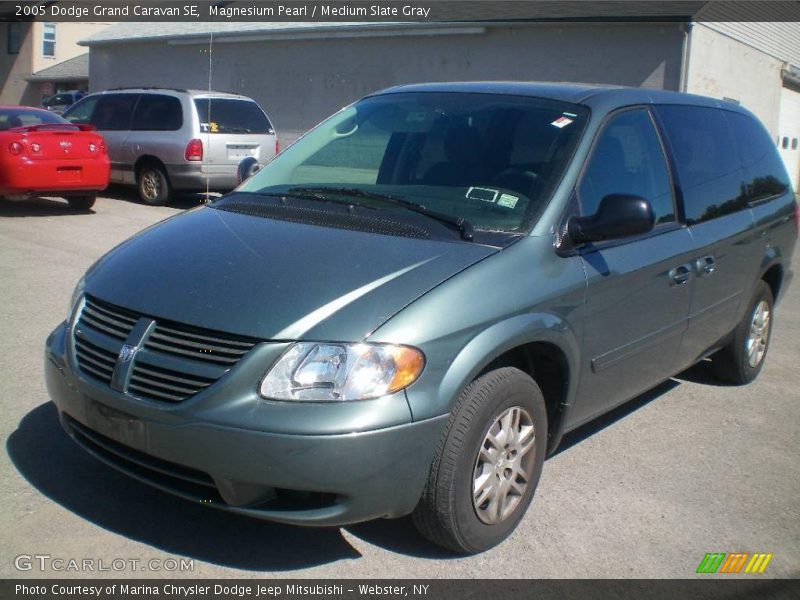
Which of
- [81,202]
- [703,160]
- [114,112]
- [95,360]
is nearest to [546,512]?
[95,360]

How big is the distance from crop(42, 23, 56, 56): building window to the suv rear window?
93.6 ft

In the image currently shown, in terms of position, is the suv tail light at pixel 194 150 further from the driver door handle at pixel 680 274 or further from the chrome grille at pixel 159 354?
the chrome grille at pixel 159 354

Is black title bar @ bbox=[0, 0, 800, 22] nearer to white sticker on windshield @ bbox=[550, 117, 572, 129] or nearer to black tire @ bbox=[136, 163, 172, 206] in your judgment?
black tire @ bbox=[136, 163, 172, 206]

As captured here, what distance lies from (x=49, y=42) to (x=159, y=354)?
39.9m

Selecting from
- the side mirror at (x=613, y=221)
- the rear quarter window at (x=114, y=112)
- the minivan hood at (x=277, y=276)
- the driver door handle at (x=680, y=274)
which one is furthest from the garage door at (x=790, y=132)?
the minivan hood at (x=277, y=276)

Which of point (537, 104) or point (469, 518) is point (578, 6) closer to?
point (537, 104)

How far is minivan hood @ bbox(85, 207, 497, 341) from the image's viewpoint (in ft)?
10.4

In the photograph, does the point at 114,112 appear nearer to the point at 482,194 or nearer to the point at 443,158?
the point at 443,158

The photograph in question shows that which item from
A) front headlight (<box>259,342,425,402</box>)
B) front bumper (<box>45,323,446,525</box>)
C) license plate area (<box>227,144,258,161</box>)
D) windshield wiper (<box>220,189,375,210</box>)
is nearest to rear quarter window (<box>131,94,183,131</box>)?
license plate area (<box>227,144,258,161</box>)

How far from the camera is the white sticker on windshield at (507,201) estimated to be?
397 cm

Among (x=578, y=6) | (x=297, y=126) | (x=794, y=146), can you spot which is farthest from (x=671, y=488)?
(x=794, y=146)

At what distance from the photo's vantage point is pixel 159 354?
10.7 feet

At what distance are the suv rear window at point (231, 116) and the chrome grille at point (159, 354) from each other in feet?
34.1

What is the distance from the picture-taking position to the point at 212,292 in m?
3.37
